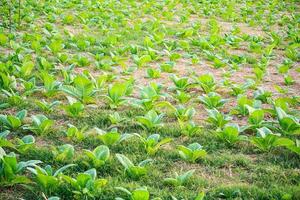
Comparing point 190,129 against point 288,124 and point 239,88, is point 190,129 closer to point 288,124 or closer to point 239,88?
point 288,124

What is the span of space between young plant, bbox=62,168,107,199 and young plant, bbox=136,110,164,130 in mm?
1156

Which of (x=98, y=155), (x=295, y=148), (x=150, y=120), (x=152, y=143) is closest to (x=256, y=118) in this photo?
(x=295, y=148)

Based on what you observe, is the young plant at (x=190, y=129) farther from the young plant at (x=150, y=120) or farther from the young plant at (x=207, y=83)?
→ the young plant at (x=207, y=83)

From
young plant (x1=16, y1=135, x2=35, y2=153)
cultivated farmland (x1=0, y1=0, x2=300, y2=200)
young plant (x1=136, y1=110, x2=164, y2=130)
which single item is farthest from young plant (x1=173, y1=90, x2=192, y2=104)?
young plant (x1=16, y1=135, x2=35, y2=153)

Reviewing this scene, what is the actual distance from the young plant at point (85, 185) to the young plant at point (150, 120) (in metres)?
1.16

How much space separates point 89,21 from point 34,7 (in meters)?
2.12

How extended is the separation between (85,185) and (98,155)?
1.47 feet

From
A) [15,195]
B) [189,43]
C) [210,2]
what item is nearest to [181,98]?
[15,195]

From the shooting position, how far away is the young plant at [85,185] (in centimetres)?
283

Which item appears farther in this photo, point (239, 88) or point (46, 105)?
point (239, 88)

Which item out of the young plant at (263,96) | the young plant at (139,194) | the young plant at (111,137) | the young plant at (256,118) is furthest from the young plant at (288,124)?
the young plant at (139,194)

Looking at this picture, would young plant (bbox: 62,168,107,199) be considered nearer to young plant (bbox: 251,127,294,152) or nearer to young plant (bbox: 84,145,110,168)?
young plant (bbox: 84,145,110,168)

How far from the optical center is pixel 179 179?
3.07 metres

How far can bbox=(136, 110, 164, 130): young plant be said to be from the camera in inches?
157
